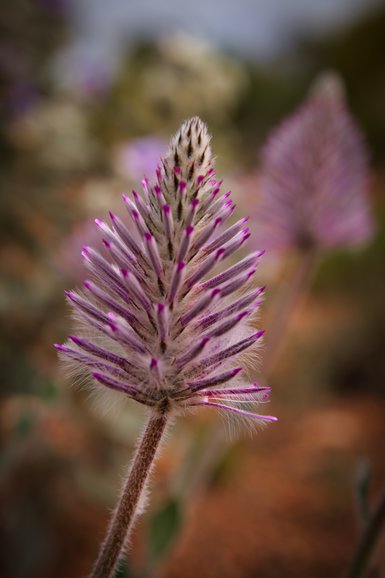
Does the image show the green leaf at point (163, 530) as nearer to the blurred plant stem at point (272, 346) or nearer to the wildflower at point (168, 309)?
the blurred plant stem at point (272, 346)

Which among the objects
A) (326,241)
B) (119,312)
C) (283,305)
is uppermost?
(326,241)

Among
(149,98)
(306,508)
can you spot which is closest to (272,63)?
(149,98)

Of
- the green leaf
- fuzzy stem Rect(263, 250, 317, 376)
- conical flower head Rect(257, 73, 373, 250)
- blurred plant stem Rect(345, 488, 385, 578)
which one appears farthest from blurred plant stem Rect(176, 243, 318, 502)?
blurred plant stem Rect(345, 488, 385, 578)

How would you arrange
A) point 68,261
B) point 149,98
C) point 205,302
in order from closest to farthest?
1. point 205,302
2. point 68,261
3. point 149,98

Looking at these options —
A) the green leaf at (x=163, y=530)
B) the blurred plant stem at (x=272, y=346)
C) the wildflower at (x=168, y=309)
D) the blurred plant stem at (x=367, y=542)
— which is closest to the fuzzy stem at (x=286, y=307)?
the blurred plant stem at (x=272, y=346)

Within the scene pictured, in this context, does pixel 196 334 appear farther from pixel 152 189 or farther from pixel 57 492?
pixel 57 492

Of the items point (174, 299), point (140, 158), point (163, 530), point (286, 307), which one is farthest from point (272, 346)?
point (174, 299)

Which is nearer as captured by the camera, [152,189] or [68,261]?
[152,189]
